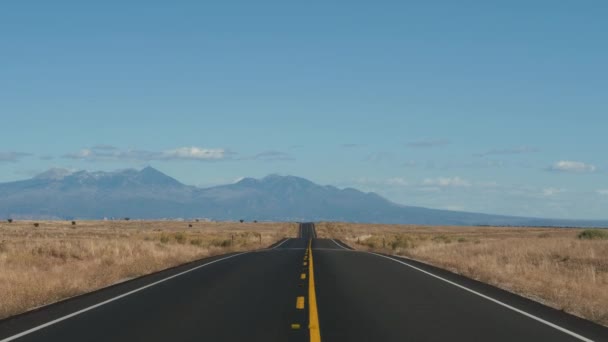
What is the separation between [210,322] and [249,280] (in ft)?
27.9

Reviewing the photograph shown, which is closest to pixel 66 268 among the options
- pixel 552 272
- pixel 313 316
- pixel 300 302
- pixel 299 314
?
pixel 300 302

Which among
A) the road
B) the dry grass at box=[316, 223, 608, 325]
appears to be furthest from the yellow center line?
the dry grass at box=[316, 223, 608, 325]

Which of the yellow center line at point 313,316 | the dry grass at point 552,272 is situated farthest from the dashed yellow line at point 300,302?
the dry grass at point 552,272

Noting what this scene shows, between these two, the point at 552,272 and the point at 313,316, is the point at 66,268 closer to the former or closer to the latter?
the point at 313,316

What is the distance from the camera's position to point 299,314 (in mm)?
13305

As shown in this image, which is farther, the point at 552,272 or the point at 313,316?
the point at 552,272

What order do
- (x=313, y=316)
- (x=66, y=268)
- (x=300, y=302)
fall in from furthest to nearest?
1. (x=66, y=268)
2. (x=300, y=302)
3. (x=313, y=316)

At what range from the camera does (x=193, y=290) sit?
59.3 ft

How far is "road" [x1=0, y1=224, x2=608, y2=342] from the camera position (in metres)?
11.2

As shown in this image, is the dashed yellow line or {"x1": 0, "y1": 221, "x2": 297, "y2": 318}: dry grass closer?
the dashed yellow line

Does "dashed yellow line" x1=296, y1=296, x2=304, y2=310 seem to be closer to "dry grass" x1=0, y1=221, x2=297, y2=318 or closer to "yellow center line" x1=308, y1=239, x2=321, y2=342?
"yellow center line" x1=308, y1=239, x2=321, y2=342

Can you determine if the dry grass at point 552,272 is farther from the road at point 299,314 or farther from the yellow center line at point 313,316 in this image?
the yellow center line at point 313,316

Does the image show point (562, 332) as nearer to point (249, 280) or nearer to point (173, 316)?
point (173, 316)

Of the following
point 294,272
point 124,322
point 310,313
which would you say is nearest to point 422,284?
point 294,272
